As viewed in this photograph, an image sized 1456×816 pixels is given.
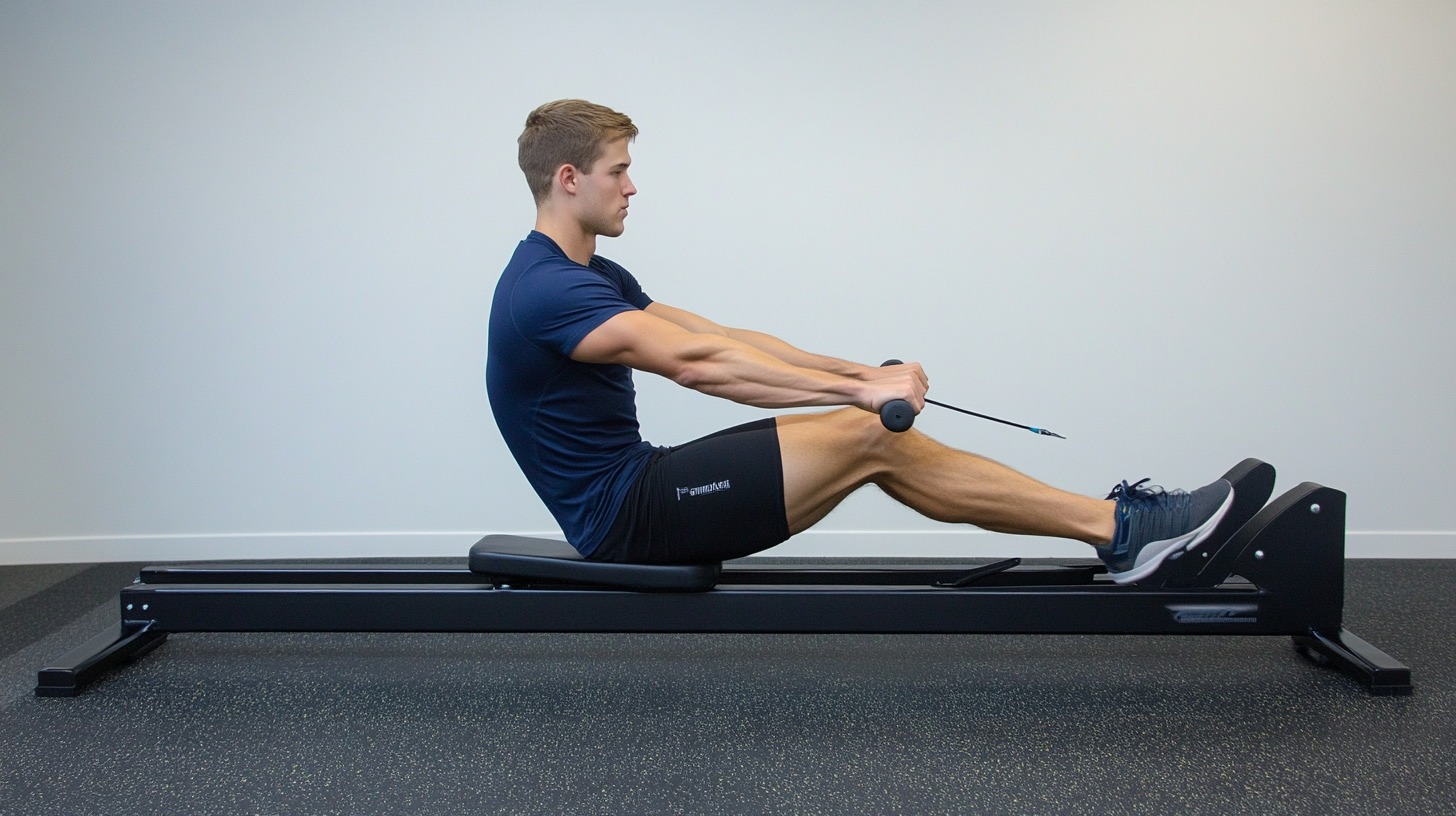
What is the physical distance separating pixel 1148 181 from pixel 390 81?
91.8 inches

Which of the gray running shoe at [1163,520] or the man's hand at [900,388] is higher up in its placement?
the man's hand at [900,388]

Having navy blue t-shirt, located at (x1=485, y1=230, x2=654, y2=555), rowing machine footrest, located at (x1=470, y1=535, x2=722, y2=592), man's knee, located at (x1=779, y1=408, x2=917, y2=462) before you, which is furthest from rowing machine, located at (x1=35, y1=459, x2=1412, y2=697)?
man's knee, located at (x1=779, y1=408, x2=917, y2=462)

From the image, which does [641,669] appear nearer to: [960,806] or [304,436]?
[960,806]

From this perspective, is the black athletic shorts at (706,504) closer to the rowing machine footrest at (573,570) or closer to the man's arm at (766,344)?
the rowing machine footrest at (573,570)

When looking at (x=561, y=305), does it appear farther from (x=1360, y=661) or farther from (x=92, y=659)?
(x=1360, y=661)

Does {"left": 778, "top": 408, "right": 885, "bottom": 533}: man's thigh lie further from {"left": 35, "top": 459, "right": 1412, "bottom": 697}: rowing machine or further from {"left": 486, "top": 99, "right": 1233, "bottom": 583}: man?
{"left": 35, "top": 459, "right": 1412, "bottom": 697}: rowing machine

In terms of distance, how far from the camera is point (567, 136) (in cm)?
193

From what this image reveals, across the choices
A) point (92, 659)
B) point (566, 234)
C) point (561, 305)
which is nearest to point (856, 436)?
point (561, 305)

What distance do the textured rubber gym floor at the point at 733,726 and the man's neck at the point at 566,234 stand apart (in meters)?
0.91

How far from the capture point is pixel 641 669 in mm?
2199

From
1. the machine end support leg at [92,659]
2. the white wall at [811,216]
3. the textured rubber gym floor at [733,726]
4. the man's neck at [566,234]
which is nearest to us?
the textured rubber gym floor at [733,726]

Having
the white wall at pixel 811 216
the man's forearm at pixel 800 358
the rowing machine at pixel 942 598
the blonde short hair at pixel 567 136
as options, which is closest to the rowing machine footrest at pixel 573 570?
the rowing machine at pixel 942 598

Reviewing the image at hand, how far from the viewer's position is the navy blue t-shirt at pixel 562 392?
5.96ft

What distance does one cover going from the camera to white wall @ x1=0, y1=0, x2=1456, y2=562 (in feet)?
9.75
